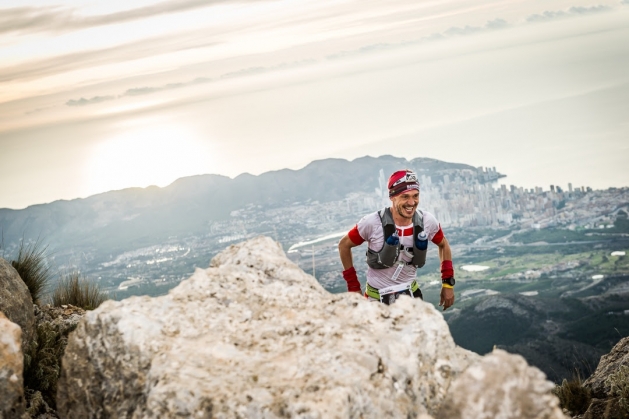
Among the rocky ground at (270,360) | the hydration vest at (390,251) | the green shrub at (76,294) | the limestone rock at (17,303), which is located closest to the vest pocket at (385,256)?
the hydration vest at (390,251)

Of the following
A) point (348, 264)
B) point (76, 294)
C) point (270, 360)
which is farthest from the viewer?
point (76, 294)

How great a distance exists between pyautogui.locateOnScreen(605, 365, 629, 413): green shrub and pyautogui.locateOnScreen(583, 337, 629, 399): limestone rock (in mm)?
523

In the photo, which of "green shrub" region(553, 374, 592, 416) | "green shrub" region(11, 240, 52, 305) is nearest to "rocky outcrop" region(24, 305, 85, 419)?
"green shrub" region(11, 240, 52, 305)

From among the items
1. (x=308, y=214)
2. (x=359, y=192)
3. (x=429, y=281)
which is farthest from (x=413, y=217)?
(x=359, y=192)

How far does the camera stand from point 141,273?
92562mm

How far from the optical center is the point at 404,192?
7.27m

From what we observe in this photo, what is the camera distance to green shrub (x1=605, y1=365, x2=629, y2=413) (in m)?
5.57

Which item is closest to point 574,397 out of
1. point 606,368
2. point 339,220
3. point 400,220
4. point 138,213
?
point 606,368

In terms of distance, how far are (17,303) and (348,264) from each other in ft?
11.9

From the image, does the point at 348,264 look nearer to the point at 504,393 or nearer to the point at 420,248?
the point at 420,248

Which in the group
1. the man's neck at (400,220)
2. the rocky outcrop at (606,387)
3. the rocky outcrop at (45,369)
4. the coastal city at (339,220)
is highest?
the man's neck at (400,220)

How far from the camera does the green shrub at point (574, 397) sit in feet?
23.2

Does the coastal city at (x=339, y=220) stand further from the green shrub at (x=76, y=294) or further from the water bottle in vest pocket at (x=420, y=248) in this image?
the water bottle in vest pocket at (x=420, y=248)

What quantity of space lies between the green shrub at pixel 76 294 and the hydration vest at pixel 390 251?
513 cm
